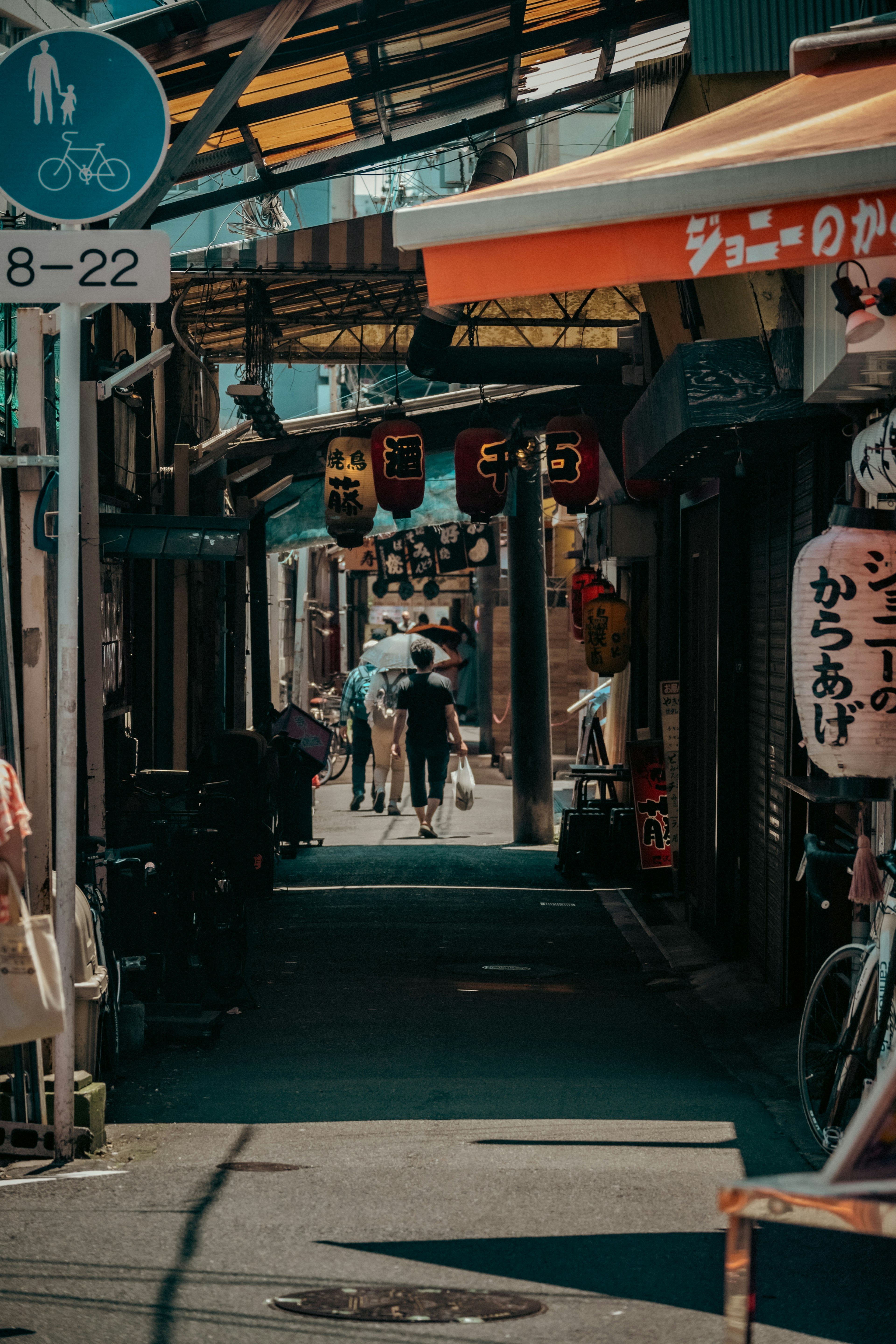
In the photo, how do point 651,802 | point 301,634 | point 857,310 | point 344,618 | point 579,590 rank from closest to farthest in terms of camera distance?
point 857,310, point 651,802, point 579,590, point 301,634, point 344,618

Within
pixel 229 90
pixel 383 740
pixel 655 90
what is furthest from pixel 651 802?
pixel 229 90

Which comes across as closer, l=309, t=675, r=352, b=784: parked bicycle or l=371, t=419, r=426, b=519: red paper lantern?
l=371, t=419, r=426, b=519: red paper lantern

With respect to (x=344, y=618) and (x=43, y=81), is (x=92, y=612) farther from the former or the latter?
(x=344, y=618)

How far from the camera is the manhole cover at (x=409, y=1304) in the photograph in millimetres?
4723

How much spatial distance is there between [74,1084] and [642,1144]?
2529mm

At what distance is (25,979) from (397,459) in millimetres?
12543

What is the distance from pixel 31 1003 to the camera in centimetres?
523

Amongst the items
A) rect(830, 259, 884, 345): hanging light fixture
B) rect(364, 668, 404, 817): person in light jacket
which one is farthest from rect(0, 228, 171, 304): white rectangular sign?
rect(364, 668, 404, 817): person in light jacket

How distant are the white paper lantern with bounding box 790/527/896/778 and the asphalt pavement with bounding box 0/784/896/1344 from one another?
1762 mm

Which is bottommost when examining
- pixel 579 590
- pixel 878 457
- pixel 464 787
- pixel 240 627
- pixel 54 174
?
pixel 464 787

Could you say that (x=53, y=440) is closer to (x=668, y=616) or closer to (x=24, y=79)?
(x=24, y=79)

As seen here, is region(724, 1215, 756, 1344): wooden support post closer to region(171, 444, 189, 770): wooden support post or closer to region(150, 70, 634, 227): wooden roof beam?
region(150, 70, 634, 227): wooden roof beam

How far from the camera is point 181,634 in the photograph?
15.9 meters

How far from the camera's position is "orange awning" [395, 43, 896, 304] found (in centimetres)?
497
